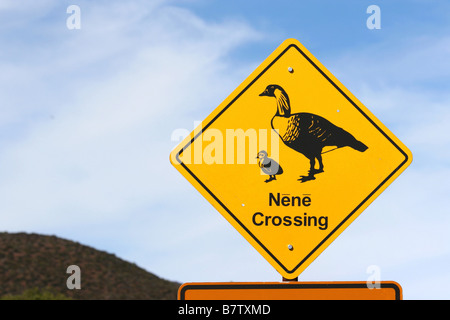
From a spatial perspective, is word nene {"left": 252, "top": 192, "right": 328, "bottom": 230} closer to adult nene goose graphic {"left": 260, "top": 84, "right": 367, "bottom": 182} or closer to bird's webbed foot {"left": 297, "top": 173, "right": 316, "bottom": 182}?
bird's webbed foot {"left": 297, "top": 173, "right": 316, "bottom": 182}

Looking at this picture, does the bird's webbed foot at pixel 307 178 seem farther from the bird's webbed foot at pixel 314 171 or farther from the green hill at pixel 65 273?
the green hill at pixel 65 273

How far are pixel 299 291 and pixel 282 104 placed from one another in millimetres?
1544

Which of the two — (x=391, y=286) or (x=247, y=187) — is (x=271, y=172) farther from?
(x=391, y=286)

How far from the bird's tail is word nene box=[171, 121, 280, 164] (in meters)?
0.65

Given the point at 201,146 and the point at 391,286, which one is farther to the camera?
the point at 201,146

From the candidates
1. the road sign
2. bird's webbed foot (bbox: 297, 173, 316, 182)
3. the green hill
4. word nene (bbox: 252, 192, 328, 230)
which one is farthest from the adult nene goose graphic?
the green hill

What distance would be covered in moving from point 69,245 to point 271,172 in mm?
41052

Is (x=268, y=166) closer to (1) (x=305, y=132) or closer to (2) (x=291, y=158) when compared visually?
(2) (x=291, y=158)

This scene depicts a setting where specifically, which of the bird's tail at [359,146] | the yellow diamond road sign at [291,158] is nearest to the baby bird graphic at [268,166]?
the yellow diamond road sign at [291,158]

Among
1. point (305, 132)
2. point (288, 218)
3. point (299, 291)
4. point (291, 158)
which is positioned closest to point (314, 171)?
point (291, 158)

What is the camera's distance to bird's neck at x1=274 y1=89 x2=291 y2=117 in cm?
485
